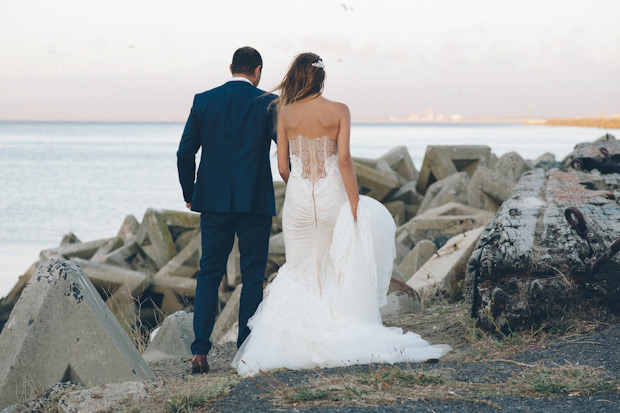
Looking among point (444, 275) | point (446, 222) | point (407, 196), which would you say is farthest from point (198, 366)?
point (407, 196)

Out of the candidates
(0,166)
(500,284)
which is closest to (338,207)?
(500,284)

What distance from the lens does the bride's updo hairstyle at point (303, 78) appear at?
4.63m

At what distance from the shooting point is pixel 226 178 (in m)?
4.71

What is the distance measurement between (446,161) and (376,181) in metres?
2.41

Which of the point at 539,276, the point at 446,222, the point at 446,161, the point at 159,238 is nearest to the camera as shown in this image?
the point at 539,276

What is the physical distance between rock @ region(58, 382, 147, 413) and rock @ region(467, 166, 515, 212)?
9.32 m

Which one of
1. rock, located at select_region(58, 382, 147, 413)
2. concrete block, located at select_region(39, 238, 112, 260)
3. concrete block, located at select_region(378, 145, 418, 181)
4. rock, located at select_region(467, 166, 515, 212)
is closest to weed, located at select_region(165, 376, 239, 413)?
rock, located at select_region(58, 382, 147, 413)

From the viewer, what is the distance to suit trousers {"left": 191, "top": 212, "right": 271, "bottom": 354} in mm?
4719

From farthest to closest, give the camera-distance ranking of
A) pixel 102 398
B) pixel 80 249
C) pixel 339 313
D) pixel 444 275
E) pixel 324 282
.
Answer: pixel 80 249
pixel 444 275
pixel 324 282
pixel 339 313
pixel 102 398

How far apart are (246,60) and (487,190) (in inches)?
327

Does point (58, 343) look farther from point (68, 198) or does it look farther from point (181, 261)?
point (68, 198)

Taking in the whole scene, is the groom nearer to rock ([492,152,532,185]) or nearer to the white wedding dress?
the white wedding dress

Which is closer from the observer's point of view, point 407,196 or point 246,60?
point 246,60

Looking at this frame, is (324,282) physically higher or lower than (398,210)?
higher
